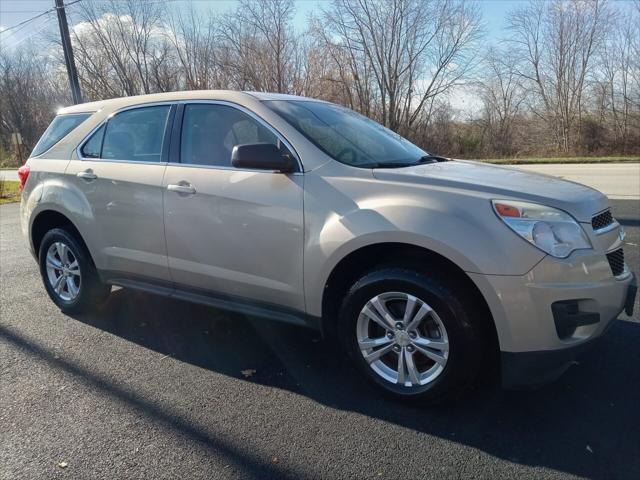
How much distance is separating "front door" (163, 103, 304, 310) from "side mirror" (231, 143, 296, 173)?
0.08 meters

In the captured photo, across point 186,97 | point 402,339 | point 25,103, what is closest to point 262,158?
point 186,97

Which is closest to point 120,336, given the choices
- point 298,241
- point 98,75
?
point 298,241

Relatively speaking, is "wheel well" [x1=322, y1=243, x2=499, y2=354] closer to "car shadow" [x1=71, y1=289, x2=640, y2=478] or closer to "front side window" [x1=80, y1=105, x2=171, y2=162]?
"car shadow" [x1=71, y1=289, x2=640, y2=478]

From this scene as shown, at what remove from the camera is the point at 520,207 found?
2492 mm

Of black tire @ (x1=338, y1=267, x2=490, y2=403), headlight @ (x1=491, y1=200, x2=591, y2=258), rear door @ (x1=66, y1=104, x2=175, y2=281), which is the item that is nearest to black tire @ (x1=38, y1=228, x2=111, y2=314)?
rear door @ (x1=66, y1=104, x2=175, y2=281)

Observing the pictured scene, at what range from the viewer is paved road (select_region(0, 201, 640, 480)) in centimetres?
233

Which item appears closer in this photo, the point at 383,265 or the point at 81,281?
the point at 383,265

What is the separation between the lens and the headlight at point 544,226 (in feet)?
7.97

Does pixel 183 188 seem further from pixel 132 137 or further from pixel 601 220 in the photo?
pixel 601 220

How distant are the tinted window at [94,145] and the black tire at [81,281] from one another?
0.75 m

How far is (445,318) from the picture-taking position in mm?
2598

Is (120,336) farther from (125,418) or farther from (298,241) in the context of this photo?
(298,241)

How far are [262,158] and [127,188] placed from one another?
1.39 m

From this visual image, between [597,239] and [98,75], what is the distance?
34.5m
